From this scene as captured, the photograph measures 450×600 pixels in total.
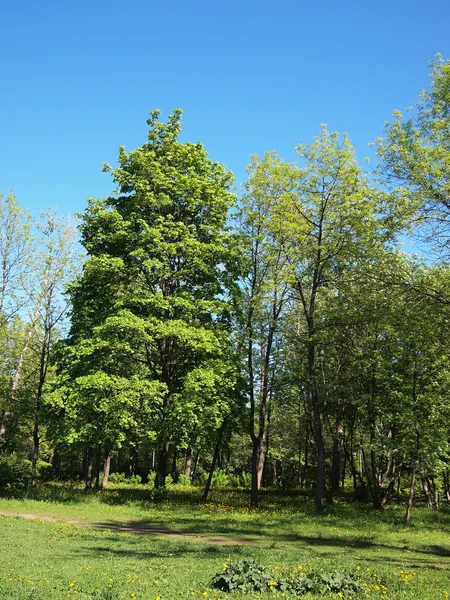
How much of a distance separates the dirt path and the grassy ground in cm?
5

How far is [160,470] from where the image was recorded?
23609 millimetres

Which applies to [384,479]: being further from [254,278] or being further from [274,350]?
[254,278]

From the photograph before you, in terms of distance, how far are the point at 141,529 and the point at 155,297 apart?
10.0 metres

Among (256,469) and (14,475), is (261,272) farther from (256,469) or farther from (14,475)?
(14,475)

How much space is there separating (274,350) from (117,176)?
13.5 m

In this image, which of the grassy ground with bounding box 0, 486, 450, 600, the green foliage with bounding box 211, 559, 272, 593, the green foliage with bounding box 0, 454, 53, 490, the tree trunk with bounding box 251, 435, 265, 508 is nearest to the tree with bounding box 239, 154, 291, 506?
the tree trunk with bounding box 251, 435, 265, 508

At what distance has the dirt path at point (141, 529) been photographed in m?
14.1

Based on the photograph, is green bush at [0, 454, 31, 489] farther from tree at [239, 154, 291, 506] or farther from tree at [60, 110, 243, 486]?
tree at [239, 154, 291, 506]

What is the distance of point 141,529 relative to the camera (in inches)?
642

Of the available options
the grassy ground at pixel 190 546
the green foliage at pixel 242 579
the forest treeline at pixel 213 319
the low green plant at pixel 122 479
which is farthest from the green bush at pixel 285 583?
the low green plant at pixel 122 479

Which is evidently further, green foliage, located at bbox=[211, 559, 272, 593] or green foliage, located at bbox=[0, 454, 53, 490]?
green foliage, located at bbox=[0, 454, 53, 490]

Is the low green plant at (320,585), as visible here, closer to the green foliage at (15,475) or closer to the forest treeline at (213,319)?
the forest treeline at (213,319)

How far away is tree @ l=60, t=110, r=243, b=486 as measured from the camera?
21391 mm

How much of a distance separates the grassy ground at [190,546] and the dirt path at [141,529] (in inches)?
1.8
